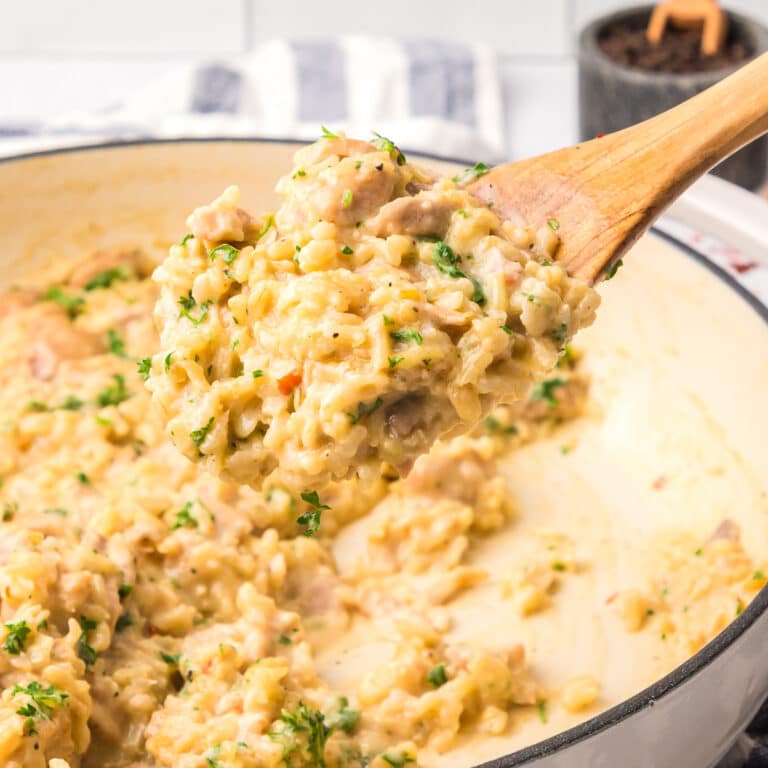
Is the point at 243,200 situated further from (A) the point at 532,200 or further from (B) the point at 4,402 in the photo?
(A) the point at 532,200

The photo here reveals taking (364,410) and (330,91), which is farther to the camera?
(330,91)

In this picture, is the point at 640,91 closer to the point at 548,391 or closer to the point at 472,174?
the point at 548,391

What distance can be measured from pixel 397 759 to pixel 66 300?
201cm

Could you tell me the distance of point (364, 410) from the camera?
248 cm

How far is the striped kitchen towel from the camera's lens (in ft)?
17.2

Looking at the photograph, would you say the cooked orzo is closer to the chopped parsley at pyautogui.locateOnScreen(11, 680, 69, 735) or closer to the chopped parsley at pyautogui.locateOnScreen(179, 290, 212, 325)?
the chopped parsley at pyautogui.locateOnScreen(179, 290, 212, 325)

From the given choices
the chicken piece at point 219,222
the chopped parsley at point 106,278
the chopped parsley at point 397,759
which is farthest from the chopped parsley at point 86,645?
the chopped parsley at point 106,278

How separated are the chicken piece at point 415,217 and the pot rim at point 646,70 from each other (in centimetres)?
261

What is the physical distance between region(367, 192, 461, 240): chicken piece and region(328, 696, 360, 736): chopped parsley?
110 centimetres

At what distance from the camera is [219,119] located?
16.5 feet

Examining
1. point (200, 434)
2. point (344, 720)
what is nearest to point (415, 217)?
point (200, 434)

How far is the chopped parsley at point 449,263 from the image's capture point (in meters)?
2.59

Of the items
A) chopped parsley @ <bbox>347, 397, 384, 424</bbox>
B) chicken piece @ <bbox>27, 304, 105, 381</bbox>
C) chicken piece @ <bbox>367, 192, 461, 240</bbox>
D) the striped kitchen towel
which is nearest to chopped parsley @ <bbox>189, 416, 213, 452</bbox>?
chopped parsley @ <bbox>347, 397, 384, 424</bbox>

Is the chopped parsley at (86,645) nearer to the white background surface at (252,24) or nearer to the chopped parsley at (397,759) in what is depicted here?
the chopped parsley at (397,759)
